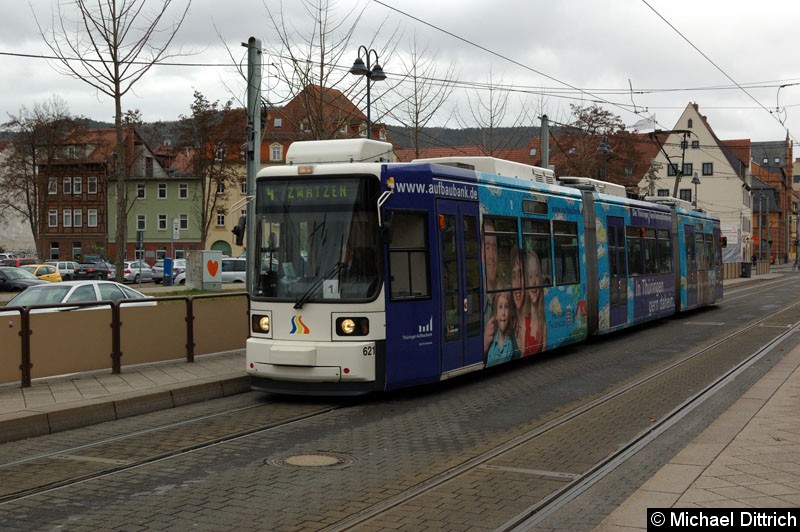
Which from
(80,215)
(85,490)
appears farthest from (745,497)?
(80,215)

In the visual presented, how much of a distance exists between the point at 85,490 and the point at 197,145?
61.1m

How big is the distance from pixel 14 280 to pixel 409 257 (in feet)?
129

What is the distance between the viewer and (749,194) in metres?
103

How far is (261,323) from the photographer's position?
11.7 meters

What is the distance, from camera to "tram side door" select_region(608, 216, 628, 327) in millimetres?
19047

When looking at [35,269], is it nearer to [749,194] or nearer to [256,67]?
[256,67]

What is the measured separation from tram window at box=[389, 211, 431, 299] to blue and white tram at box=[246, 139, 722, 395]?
2cm

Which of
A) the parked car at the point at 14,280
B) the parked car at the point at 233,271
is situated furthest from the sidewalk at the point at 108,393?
the parked car at the point at 14,280

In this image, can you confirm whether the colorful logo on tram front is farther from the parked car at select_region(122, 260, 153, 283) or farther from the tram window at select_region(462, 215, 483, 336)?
the parked car at select_region(122, 260, 153, 283)

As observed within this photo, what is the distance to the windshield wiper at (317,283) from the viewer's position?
36.9 feet

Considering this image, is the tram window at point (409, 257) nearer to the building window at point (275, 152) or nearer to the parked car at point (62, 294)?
the parked car at point (62, 294)

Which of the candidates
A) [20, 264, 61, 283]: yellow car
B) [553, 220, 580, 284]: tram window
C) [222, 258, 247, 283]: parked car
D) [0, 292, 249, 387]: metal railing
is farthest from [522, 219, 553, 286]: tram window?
[20, 264, 61, 283]: yellow car
